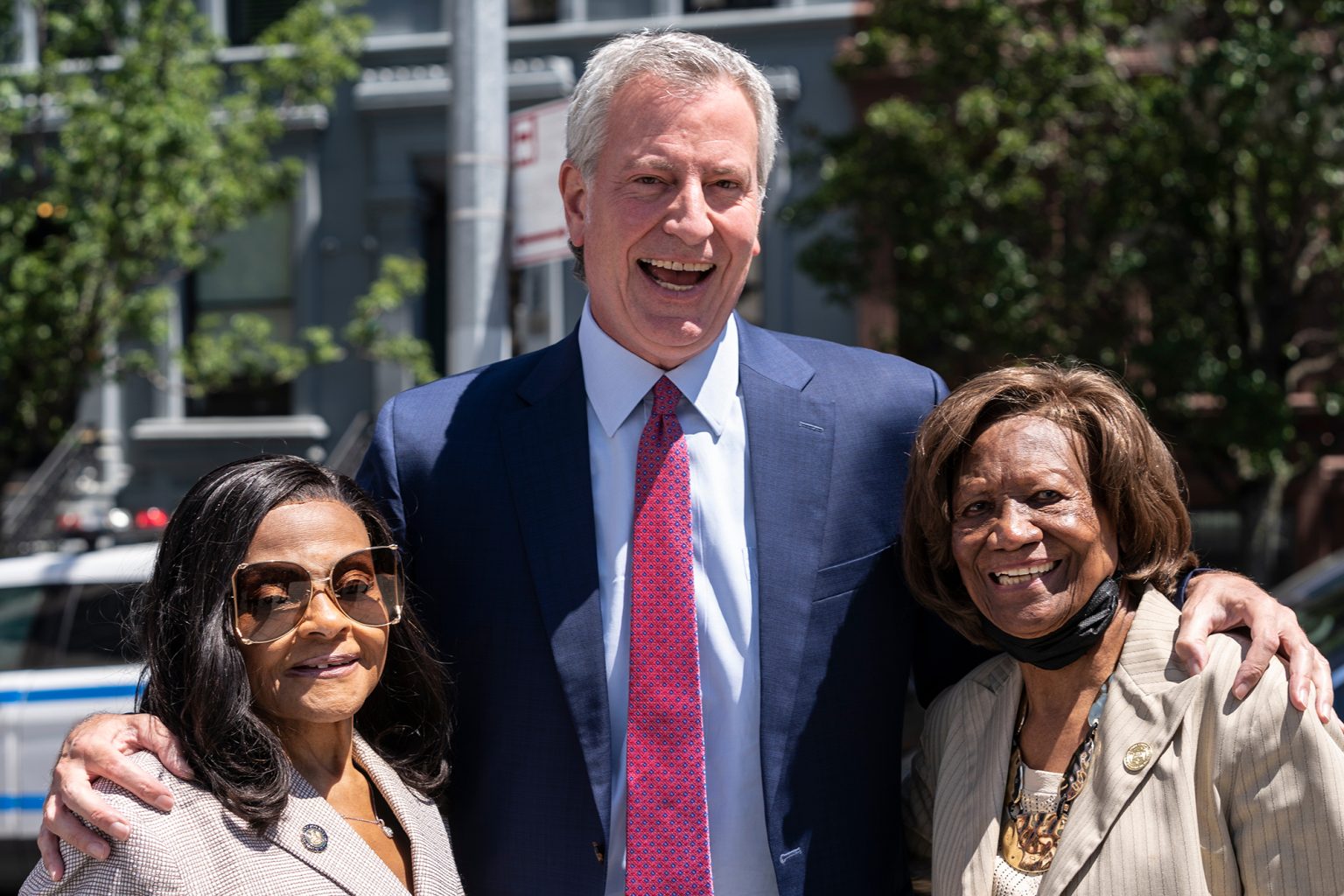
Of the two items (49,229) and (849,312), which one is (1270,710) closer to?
(849,312)

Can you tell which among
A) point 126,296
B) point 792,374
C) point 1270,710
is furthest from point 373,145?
point 1270,710

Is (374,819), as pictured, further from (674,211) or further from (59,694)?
(59,694)

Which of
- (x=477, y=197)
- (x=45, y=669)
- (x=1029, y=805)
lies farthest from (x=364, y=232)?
(x=1029, y=805)

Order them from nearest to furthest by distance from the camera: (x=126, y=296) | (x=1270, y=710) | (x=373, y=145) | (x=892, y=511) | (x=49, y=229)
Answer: (x=1270, y=710) → (x=892, y=511) → (x=126, y=296) → (x=49, y=229) → (x=373, y=145)

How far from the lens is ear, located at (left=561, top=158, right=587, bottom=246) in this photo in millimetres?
2906

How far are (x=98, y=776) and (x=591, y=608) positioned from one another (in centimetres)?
93

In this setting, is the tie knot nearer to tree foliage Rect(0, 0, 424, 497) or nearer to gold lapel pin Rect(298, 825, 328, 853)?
gold lapel pin Rect(298, 825, 328, 853)

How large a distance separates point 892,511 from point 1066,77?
7657 millimetres

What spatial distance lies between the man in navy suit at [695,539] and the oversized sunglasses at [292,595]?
11.7 inches

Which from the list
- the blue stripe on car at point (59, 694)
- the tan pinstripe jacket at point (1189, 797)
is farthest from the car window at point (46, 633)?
the tan pinstripe jacket at point (1189, 797)

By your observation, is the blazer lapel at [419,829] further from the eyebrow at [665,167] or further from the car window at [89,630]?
the car window at [89,630]

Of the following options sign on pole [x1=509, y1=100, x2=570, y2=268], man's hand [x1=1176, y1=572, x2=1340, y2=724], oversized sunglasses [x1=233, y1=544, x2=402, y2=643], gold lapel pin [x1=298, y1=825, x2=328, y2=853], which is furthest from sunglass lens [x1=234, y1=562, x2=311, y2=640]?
sign on pole [x1=509, y1=100, x2=570, y2=268]

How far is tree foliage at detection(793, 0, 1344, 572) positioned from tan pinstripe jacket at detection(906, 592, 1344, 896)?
23.5ft

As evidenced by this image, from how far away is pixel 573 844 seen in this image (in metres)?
2.60
